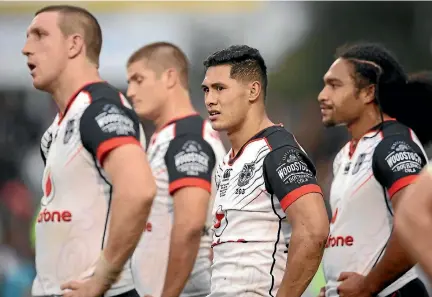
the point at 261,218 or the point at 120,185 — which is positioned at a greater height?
the point at 120,185

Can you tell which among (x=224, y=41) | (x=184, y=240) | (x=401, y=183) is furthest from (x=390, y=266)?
(x=224, y=41)

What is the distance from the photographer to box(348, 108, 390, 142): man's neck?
7.97m

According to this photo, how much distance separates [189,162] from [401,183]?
5.63ft

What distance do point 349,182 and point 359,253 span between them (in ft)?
1.58

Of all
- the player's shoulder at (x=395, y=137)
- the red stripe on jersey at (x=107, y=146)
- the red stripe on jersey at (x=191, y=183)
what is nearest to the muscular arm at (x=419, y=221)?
the red stripe on jersey at (x=107, y=146)

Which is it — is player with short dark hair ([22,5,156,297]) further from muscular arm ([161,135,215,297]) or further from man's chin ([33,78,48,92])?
muscular arm ([161,135,215,297])

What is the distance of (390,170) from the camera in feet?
23.9

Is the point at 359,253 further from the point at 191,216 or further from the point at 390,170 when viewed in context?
the point at 191,216

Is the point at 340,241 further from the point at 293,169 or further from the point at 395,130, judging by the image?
the point at 293,169

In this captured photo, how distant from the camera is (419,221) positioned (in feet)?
14.5

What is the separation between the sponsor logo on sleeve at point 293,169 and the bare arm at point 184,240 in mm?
1881

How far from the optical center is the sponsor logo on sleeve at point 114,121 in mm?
6695

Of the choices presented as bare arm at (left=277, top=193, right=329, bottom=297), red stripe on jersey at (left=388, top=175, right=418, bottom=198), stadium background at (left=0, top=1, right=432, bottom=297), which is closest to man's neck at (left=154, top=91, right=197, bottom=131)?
red stripe on jersey at (left=388, top=175, right=418, bottom=198)

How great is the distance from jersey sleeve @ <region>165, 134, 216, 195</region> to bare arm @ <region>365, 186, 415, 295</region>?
151 cm
